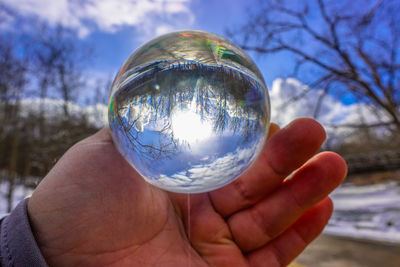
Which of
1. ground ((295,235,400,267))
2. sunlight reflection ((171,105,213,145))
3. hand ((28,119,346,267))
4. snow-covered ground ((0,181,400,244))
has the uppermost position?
sunlight reflection ((171,105,213,145))

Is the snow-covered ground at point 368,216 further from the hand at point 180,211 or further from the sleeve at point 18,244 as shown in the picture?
the sleeve at point 18,244

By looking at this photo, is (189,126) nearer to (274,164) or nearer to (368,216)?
(274,164)

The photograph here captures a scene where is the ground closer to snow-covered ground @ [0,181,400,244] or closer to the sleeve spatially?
snow-covered ground @ [0,181,400,244]

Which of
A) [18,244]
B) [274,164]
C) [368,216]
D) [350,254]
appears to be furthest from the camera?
[368,216]

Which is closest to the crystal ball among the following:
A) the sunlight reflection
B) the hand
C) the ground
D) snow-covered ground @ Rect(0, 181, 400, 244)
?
the sunlight reflection

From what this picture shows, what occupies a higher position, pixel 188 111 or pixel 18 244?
pixel 188 111

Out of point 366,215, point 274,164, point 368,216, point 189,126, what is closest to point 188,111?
point 189,126
